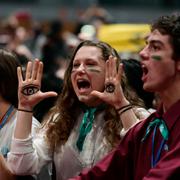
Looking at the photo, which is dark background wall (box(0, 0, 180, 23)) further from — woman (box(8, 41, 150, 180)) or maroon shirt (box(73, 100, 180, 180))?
maroon shirt (box(73, 100, 180, 180))

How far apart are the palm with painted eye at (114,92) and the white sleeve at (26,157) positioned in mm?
428

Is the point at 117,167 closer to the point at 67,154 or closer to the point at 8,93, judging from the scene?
the point at 67,154

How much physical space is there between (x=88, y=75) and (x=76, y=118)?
27 centimetres

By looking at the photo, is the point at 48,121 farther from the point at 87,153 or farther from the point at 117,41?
the point at 117,41

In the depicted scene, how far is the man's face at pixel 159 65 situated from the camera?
2.77m

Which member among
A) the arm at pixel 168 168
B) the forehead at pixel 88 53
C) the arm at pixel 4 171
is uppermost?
the forehead at pixel 88 53

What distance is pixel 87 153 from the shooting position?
3422mm

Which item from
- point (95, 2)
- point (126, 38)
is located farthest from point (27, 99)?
point (95, 2)

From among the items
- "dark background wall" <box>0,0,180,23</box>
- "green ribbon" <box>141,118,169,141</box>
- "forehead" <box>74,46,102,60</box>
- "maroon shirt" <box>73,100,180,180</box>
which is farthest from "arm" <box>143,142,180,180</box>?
"dark background wall" <box>0,0,180,23</box>

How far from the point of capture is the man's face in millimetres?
2771

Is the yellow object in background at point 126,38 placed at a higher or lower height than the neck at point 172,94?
lower

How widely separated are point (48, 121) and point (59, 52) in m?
5.57

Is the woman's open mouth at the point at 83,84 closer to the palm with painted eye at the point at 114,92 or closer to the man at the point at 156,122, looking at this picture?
the palm with painted eye at the point at 114,92

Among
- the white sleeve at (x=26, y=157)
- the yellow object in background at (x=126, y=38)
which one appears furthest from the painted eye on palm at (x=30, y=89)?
the yellow object in background at (x=126, y=38)
